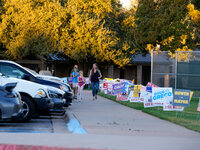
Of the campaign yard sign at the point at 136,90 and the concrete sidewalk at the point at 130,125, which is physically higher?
the campaign yard sign at the point at 136,90

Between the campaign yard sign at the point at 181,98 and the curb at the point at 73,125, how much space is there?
136 inches

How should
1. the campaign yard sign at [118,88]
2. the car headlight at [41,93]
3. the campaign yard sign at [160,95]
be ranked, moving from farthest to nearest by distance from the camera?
the campaign yard sign at [118,88] < the campaign yard sign at [160,95] < the car headlight at [41,93]

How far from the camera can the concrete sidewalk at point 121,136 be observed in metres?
7.96

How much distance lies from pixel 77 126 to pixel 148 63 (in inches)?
1624

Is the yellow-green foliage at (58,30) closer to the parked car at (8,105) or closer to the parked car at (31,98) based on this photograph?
the parked car at (31,98)

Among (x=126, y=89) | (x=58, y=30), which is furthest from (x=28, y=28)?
(x=126, y=89)

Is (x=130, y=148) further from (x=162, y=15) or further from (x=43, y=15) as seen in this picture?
(x=43, y=15)

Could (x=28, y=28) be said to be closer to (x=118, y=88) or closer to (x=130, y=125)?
(x=118, y=88)

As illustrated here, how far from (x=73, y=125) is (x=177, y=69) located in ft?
48.3

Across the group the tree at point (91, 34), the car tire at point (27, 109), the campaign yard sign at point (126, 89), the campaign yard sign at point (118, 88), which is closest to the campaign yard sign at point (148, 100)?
the car tire at point (27, 109)

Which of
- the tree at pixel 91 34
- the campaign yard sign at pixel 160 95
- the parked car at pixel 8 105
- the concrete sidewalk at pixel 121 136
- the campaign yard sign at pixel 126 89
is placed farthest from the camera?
the tree at pixel 91 34

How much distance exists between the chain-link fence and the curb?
1194 centimetres

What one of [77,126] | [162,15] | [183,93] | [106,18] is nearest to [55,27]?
[106,18]

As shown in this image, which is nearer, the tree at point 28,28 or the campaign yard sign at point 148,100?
the campaign yard sign at point 148,100
